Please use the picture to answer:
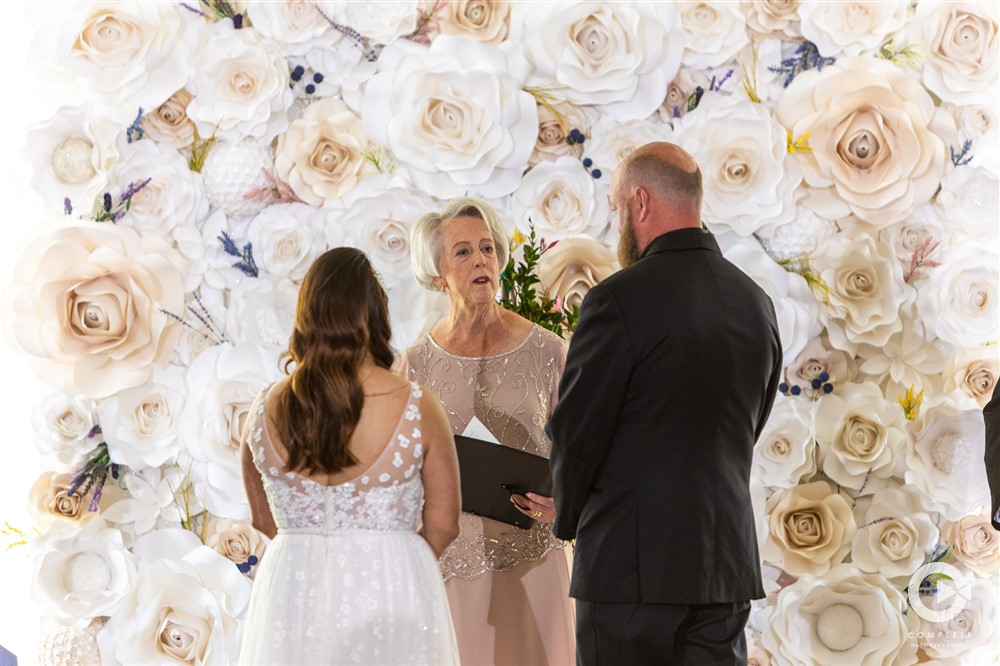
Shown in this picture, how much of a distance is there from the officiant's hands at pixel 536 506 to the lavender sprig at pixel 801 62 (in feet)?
6.68

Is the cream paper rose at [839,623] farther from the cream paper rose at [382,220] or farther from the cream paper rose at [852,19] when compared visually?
the cream paper rose at [852,19]

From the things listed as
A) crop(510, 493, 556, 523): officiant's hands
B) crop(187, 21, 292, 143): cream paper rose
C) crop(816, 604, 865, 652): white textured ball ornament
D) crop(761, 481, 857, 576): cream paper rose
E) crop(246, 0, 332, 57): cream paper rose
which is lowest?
crop(816, 604, 865, 652): white textured ball ornament

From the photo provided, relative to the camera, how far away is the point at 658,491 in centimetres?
248

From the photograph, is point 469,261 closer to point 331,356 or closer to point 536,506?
point 536,506

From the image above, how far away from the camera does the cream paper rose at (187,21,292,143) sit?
159 inches

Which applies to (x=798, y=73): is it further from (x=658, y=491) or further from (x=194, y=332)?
(x=194, y=332)

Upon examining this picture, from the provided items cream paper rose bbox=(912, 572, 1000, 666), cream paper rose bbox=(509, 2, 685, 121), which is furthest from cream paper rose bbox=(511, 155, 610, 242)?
cream paper rose bbox=(912, 572, 1000, 666)

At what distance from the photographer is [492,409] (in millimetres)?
3387

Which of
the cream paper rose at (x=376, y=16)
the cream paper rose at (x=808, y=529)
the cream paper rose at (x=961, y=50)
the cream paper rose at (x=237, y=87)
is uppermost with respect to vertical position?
the cream paper rose at (x=961, y=50)

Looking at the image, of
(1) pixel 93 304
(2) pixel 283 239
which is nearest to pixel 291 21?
(2) pixel 283 239

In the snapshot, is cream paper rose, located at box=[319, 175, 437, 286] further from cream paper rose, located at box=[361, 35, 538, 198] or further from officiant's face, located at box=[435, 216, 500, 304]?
officiant's face, located at box=[435, 216, 500, 304]

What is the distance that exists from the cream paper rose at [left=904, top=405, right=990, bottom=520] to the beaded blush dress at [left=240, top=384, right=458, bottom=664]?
7.26ft

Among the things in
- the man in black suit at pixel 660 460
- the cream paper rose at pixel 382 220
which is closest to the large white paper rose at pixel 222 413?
the cream paper rose at pixel 382 220

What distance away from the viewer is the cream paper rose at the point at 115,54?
397cm
